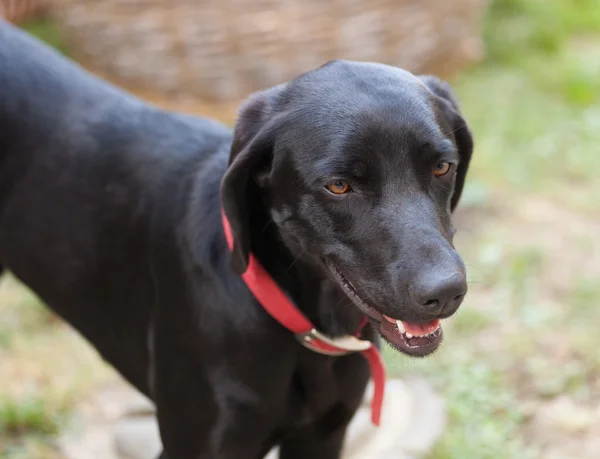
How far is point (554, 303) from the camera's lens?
3.48m

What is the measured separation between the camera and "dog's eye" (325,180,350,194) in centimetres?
167

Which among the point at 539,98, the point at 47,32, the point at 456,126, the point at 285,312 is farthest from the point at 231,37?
the point at 285,312

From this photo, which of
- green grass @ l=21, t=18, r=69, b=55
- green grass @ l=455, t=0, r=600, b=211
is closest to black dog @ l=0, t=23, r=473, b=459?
green grass @ l=455, t=0, r=600, b=211

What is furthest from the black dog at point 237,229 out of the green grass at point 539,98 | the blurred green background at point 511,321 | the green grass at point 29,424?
the green grass at point 539,98

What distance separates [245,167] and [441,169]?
1.34 feet

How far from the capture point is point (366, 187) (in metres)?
1.66

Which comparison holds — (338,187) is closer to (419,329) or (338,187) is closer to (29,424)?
(419,329)

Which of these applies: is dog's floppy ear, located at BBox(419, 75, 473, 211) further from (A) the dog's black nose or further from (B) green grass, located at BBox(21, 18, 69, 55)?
(B) green grass, located at BBox(21, 18, 69, 55)

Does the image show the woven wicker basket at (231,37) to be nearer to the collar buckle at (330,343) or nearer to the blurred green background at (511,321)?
the blurred green background at (511,321)

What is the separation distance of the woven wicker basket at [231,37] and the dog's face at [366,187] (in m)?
2.66

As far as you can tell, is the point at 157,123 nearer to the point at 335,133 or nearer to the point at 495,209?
the point at 335,133

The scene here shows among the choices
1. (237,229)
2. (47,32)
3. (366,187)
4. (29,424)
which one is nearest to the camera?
(366,187)

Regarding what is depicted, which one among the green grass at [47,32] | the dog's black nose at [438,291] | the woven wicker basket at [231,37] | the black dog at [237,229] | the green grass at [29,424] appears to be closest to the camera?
the dog's black nose at [438,291]

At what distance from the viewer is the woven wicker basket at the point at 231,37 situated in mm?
4348
